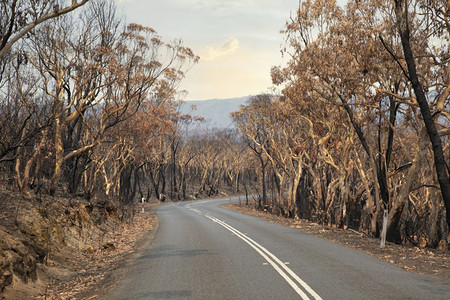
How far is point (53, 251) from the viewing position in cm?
1166

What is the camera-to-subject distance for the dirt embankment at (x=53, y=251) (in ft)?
27.5

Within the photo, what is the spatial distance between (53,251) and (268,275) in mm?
6571

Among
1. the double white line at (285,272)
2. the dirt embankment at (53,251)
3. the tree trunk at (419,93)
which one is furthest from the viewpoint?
the tree trunk at (419,93)

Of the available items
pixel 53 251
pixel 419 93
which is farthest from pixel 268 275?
pixel 53 251

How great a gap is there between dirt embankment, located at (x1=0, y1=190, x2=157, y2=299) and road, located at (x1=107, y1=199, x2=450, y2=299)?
1.18 metres

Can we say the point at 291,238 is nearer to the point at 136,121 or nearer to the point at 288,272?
the point at 288,272

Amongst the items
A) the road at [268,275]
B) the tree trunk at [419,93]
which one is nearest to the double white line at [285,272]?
the road at [268,275]

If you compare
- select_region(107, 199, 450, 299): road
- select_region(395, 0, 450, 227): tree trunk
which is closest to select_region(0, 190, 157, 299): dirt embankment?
select_region(107, 199, 450, 299): road

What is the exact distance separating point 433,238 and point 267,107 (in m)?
21.2

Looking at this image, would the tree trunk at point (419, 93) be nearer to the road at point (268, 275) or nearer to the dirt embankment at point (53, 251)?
the road at point (268, 275)

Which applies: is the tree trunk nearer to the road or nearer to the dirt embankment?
the road

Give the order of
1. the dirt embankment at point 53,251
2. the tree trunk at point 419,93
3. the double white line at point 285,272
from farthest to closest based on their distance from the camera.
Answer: the tree trunk at point 419,93, the dirt embankment at point 53,251, the double white line at point 285,272

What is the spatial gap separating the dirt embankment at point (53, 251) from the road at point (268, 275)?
1177 millimetres

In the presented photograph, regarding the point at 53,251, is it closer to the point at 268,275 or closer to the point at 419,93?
the point at 268,275
